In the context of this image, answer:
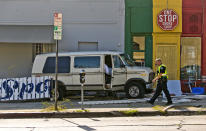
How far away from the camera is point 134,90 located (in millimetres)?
12125

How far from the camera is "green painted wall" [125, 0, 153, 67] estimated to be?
48.4 feet

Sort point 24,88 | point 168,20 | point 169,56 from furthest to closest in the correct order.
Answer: point 169,56 < point 168,20 < point 24,88

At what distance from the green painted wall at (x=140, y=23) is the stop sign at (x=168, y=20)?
0.48 metres

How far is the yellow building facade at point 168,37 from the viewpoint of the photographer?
14.6 meters

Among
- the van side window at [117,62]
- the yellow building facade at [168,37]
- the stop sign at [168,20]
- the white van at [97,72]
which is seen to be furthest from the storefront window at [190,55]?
the van side window at [117,62]

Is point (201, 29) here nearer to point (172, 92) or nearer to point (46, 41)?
point (172, 92)

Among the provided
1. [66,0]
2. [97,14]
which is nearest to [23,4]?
[66,0]

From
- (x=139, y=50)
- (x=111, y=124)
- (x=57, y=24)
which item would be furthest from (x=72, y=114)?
(x=139, y=50)

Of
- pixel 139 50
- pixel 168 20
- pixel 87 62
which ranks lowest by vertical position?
pixel 87 62

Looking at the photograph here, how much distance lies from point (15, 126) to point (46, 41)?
282 inches

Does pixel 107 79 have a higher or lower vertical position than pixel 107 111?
higher

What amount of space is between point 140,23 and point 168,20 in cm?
149

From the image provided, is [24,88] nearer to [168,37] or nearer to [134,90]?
[134,90]

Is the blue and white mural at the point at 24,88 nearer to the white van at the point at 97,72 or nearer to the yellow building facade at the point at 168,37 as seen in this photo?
the white van at the point at 97,72
